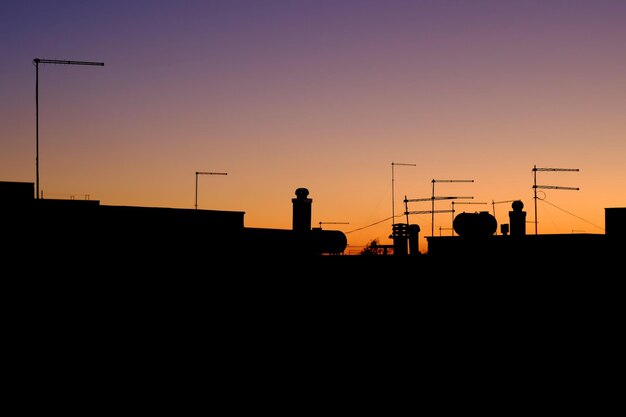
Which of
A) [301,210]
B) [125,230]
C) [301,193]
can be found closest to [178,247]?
[125,230]

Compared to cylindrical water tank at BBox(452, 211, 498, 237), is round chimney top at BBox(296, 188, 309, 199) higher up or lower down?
higher up

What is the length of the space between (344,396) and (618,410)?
5465 millimetres

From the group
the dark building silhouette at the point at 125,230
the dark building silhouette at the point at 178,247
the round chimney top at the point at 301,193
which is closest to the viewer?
the dark building silhouette at the point at 178,247

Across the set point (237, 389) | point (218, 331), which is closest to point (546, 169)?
point (218, 331)

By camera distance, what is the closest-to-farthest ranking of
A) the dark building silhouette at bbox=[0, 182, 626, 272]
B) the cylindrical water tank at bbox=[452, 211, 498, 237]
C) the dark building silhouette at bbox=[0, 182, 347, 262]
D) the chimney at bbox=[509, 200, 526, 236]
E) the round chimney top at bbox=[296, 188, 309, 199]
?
the cylindrical water tank at bbox=[452, 211, 498, 237] → the dark building silhouette at bbox=[0, 182, 626, 272] → the dark building silhouette at bbox=[0, 182, 347, 262] → the round chimney top at bbox=[296, 188, 309, 199] → the chimney at bbox=[509, 200, 526, 236]

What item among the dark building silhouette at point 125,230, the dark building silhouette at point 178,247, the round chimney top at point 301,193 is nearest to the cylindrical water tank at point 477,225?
the dark building silhouette at point 178,247

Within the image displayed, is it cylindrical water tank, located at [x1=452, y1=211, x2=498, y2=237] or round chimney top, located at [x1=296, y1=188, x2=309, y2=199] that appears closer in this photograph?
cylindrical water tank, located at [x1=452, y1=211, x2=498, y2=237]

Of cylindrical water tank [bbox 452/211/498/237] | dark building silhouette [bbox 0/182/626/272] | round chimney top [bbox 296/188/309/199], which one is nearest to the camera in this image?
cylindrical water tank [bbox 452/211/498/237]

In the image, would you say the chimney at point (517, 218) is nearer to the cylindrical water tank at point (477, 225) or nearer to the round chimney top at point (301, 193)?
the round chimney top at point (301, 193)

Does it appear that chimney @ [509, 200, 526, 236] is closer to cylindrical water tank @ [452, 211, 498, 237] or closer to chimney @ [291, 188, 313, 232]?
chimney @ [291, 188, 313, 232]

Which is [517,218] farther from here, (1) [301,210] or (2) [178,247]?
(2) [178,247]

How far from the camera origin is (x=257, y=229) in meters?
39.7

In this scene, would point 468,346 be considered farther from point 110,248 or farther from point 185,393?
point 110,248

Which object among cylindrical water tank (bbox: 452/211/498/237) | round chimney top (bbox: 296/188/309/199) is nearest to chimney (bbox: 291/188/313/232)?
round chimney top (bbox: 296/188/309/199)
